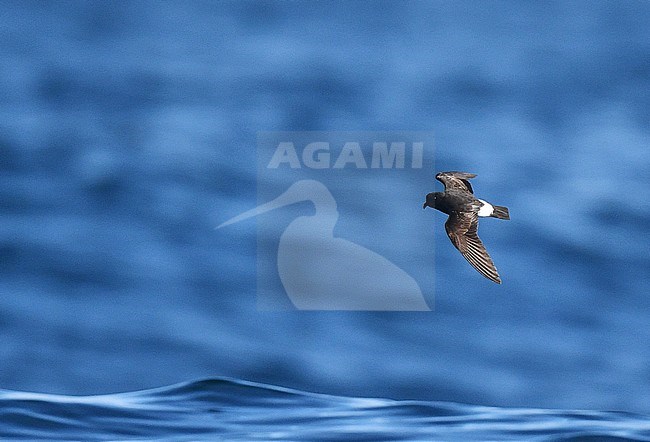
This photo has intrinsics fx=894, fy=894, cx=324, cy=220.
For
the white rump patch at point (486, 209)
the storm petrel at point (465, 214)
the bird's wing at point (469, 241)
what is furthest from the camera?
the white rump patch at point (486, 209)

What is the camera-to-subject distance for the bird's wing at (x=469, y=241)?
8320mm

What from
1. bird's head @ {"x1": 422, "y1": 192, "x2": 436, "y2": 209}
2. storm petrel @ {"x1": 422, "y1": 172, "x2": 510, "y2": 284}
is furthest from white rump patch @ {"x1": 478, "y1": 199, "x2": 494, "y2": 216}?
bird's head @ {"x1": 422, "y1": 192, "x2": 436, "y2": 209}

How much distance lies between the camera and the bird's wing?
8.32 metres

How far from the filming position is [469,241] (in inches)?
344

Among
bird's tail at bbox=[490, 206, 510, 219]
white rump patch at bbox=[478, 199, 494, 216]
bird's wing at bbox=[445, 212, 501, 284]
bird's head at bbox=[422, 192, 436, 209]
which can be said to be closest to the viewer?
bird's wing at bbox=[445, 212, 501, 284]

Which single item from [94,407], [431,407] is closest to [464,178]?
[431,407]

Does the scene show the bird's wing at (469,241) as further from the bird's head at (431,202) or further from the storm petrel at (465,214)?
the bird's head at (431,202)

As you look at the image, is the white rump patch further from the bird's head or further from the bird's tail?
the bird's head

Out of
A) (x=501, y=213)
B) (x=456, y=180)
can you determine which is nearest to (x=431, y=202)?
(x=456, y=180)

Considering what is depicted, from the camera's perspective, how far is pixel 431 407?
9.96 metres

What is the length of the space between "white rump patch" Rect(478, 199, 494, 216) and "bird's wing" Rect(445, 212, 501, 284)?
58mm

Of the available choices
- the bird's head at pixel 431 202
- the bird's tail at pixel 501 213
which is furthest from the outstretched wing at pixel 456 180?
the bird's tail at pixel 501 213

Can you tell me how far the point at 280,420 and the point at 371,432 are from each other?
0.97m

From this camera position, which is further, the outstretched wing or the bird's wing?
the outstretched wing
